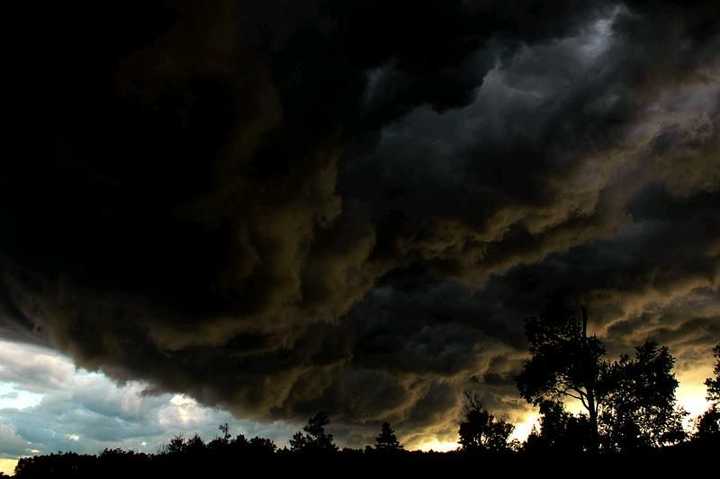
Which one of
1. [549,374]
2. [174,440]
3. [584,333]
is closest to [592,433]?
[549,374]

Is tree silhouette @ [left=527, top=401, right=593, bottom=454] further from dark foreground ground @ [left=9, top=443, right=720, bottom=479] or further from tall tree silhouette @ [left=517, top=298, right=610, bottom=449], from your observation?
dark foreground ground @ [left=9, top=443, right=720, bottom=479]

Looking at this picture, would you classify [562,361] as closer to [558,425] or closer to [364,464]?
[558,425]

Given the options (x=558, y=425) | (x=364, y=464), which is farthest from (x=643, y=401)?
(x=364, y=464)

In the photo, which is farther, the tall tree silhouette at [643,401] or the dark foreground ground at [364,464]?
the tall tree silhouette at [643,401]

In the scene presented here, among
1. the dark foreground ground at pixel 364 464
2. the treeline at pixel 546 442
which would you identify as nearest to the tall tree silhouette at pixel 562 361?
the treeline at pixel 546 442

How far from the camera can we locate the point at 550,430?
44094 mm

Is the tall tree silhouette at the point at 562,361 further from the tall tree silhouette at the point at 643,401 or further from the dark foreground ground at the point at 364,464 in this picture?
the dark foreground ground at the point at 364,464

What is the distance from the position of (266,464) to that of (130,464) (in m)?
6.29

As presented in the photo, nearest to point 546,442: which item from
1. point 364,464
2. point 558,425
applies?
point 558,425

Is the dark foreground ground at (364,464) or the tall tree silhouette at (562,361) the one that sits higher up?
the tall tree silhouette at (562,361)

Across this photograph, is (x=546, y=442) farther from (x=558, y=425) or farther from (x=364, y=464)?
(x=364, y=464)

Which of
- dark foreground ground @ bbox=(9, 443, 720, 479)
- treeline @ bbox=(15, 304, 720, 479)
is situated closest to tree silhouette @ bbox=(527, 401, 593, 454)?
treeline @ bbox=(15, 304, 720, 479)

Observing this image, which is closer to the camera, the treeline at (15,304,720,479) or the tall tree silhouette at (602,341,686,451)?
the treeline at (15,304,720,479)

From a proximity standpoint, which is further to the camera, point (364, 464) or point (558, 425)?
point (558, 425)
